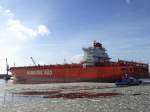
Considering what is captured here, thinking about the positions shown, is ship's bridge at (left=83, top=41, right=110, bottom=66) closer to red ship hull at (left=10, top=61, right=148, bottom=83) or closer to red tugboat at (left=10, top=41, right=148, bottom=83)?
red tugboat at (left=10, top=41, right=148, bottom=83)

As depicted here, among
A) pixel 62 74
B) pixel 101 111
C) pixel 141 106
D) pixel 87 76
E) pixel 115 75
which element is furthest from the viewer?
pixel 62 74

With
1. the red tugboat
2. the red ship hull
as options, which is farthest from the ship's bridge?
the red ship hull

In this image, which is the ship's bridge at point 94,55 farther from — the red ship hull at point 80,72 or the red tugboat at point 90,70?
the red ship hull at point 80,72

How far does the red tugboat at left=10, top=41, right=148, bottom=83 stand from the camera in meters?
57.9

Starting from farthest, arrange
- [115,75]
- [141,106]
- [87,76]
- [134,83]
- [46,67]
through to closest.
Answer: [46,67]
[87,76]
[115,75]
[134,83]
[141,106]

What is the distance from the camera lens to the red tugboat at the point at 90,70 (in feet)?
190

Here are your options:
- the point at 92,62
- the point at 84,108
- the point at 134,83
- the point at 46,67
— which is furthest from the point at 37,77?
the point at 84,108

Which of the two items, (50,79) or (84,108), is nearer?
(84,108)

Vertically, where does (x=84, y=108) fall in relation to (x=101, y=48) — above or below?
below

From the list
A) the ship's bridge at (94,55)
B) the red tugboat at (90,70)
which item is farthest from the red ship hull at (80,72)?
the ship's bridge at (94,55)

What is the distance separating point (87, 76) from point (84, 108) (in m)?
42.2

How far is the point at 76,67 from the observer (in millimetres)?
64562

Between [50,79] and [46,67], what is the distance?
403cm

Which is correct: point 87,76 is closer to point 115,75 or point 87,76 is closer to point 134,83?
point 115,75
